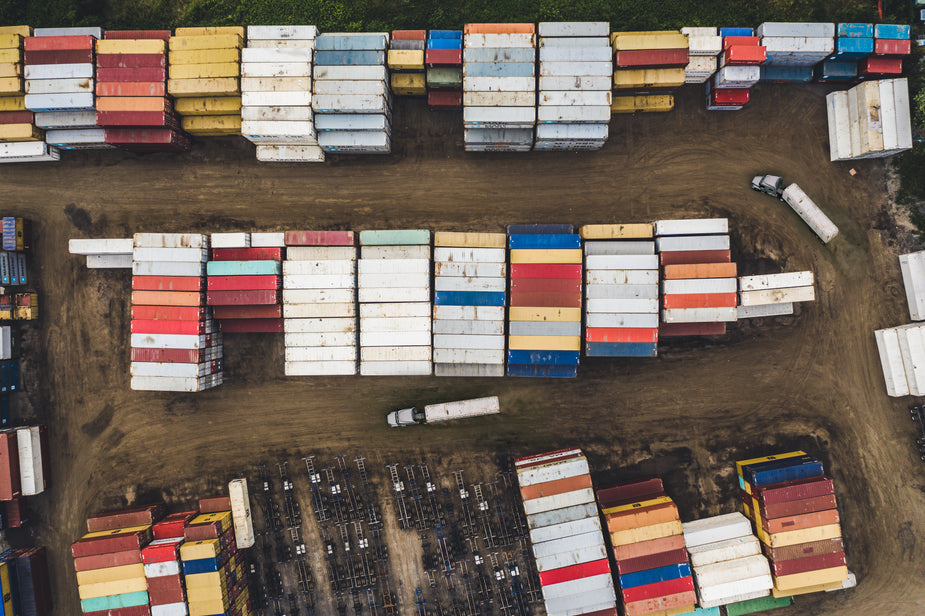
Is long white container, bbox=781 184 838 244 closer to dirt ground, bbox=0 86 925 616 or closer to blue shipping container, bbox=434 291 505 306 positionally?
dirt ground, bbox=0 86 925 616

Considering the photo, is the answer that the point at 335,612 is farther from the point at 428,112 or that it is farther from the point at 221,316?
the point at 428,112

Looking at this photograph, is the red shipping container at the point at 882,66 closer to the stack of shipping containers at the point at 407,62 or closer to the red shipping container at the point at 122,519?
the stack of shipping containers at the point at 407,62

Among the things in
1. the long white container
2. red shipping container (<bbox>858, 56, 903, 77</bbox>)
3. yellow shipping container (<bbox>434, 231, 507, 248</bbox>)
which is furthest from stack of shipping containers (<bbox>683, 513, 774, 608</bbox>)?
red shipping container (<bbox>858, 56, 903, 77</bbox>)

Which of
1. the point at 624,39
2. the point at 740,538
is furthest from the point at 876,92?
the point at 740,538

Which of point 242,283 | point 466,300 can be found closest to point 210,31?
point 242,283

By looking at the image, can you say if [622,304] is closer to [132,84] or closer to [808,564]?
[808,564]

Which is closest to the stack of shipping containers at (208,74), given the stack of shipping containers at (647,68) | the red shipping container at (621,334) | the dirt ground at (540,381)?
the dirt ground at (540,381)
